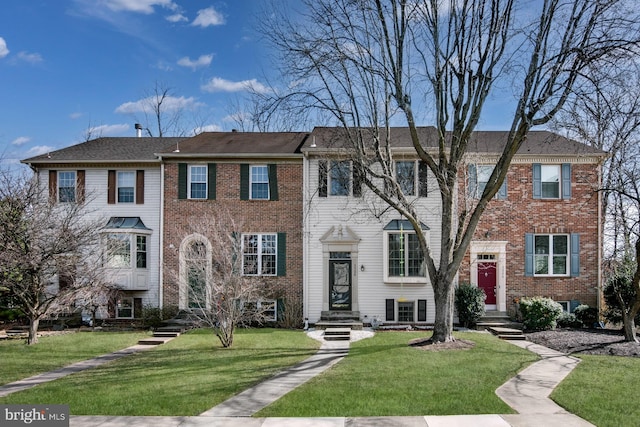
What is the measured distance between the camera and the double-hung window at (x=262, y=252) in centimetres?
1750

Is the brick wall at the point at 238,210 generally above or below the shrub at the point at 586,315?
above

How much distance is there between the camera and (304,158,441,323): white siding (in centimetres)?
1717

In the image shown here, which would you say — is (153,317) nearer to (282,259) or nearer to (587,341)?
(282,259)

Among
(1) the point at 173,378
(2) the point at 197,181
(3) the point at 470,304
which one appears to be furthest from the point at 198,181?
(3) the point at 470,304

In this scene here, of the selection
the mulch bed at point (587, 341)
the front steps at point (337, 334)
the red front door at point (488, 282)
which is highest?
the red front door at point (488, 282)

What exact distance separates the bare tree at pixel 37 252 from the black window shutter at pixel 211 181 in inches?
172

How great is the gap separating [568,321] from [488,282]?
9.74 ft

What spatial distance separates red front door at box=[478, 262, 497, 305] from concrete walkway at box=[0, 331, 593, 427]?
7.57m

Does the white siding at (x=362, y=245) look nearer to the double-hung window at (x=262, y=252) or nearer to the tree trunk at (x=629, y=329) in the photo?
the double-hung window at (x=262, y=252)

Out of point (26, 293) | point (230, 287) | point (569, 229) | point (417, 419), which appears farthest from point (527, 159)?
point (26, 293)

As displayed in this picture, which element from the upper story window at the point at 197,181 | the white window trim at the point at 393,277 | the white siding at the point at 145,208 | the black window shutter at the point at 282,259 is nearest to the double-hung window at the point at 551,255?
the white window trim at the point at 393,277

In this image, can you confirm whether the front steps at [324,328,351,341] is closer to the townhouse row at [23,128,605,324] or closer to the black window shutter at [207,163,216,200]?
the townhouse row at [23,128,605,324]

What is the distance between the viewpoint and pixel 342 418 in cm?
690

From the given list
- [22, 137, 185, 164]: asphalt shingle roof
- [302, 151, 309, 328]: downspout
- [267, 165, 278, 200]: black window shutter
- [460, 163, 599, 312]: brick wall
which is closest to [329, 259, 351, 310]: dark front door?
[302, 151, 309, 328]: downspout
